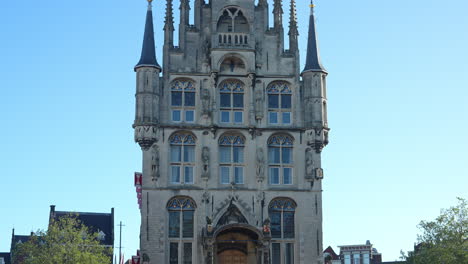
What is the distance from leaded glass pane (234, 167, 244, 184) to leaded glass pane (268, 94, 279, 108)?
509 cm

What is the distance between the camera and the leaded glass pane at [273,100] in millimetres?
56094

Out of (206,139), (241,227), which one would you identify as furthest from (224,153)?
(241,227)

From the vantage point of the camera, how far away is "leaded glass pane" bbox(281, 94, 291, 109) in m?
56.2

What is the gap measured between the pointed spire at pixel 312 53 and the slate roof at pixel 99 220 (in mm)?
31214

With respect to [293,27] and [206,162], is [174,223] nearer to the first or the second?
[206,162]

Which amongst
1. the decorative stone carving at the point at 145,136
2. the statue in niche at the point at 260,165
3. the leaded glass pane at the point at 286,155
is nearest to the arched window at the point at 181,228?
the decorative stone carving at the point at 145,136

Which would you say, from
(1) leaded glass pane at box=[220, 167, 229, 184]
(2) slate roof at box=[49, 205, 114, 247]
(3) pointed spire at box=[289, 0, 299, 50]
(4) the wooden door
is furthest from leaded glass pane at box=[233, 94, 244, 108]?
(2) slate roof at box=[49, 205, 114, 247]

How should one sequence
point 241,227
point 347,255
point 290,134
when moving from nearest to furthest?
point 241,227, point 290,134, point 347,255

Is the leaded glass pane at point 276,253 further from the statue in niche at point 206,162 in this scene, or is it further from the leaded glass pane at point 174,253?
the statue in niche at point 206,162

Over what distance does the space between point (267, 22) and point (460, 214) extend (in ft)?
63.3

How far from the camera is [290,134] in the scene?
182ft

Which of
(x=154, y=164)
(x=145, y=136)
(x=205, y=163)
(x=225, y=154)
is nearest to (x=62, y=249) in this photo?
(x=154, y=164)

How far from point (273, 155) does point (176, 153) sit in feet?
22.4

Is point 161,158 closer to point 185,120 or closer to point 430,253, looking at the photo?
point 185,120
